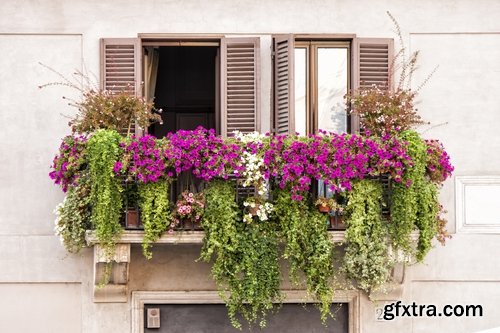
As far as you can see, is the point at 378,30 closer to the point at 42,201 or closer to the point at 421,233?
the point at 421,233

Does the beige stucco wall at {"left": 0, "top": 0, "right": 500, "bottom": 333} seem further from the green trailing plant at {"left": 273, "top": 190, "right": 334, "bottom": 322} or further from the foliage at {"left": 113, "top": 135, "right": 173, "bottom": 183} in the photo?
the foliage at {"left": 113, "top": 135, "right": 173, "bottom": 183}

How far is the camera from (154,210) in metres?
10.8

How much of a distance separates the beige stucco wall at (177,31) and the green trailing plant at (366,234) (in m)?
0.93

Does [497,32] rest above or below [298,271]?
above

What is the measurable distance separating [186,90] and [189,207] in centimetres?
460

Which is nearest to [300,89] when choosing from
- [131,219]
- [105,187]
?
[131,219]

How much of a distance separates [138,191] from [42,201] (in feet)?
4.47

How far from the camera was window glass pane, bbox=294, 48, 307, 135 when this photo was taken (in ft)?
38.6

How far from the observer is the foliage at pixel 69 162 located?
10.9 meters

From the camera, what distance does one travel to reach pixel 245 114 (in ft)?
37.8

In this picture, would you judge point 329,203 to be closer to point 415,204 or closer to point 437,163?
point 415,204

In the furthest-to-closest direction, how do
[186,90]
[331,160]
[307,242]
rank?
[186,90] < [307,242] < [331,160]

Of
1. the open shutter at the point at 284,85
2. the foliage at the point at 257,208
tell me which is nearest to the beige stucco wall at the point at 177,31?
the open shutter at the point at 284,85

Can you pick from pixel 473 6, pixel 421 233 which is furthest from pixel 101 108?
pixel 473 6
